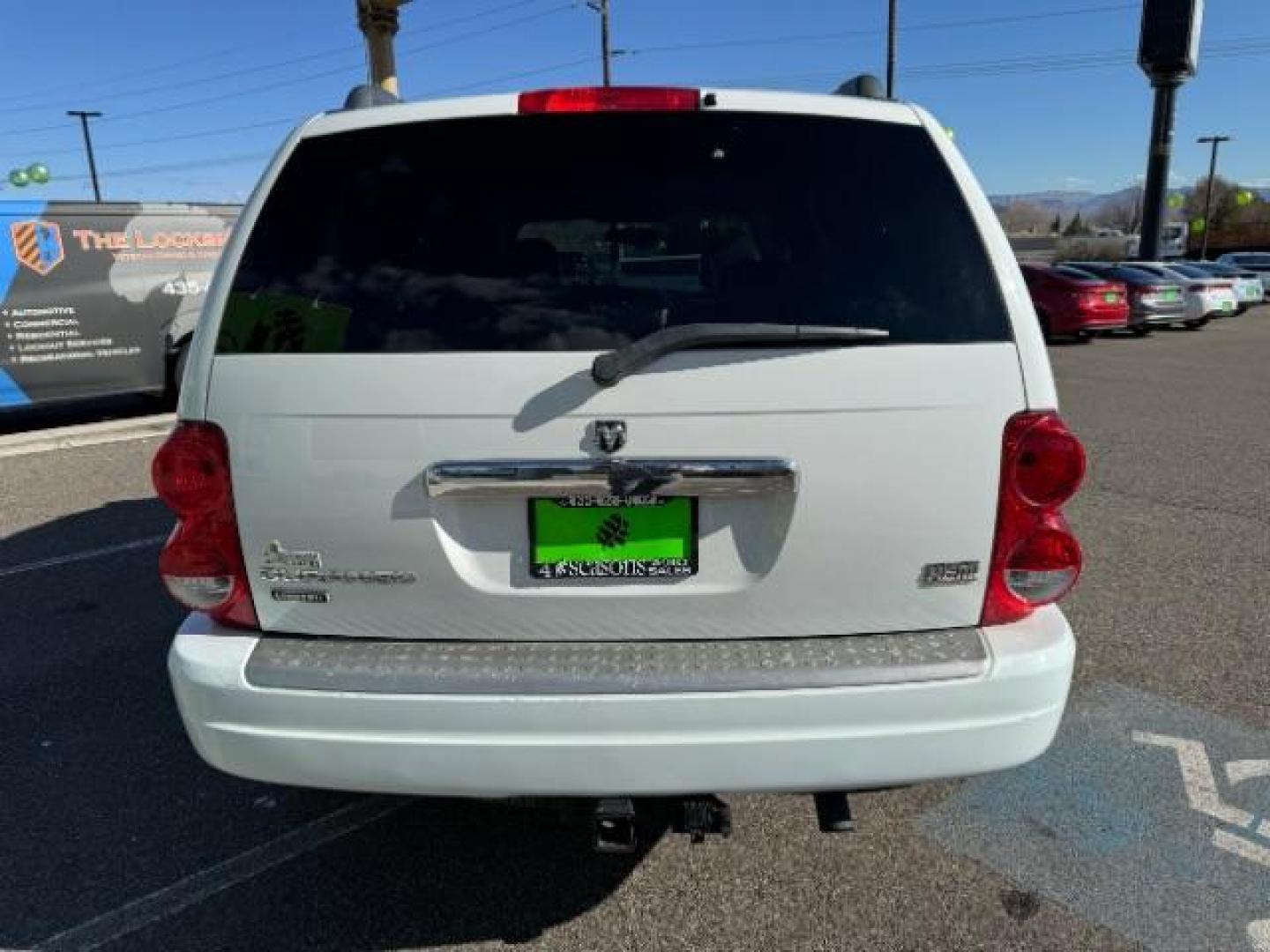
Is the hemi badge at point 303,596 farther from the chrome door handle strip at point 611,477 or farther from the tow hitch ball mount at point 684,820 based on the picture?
the tow hitch ball mount at point 684,820

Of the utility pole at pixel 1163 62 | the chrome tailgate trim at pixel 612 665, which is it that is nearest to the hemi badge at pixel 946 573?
the chrome tailgate trim at pixel 612 665

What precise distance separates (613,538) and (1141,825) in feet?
6.24

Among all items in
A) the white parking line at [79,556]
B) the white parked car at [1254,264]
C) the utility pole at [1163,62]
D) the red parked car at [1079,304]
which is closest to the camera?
the white parking line at [79,556]

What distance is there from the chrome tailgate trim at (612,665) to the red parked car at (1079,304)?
59.7 ft

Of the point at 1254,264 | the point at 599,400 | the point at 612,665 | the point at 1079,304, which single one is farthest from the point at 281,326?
the point at 1254,264

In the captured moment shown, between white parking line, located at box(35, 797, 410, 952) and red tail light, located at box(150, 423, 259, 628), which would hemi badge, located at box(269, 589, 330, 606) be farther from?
white parking line, located at box(35, 797, 410, 952)

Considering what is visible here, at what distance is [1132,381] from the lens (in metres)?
12.9

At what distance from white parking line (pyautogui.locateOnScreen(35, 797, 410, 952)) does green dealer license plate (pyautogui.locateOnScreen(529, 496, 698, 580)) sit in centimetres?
129

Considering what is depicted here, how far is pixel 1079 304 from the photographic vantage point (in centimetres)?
1873

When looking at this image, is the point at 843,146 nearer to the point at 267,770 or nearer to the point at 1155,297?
the point at 267,770

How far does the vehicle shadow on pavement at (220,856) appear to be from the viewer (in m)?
2.42

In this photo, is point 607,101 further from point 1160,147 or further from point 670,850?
point 1160,147

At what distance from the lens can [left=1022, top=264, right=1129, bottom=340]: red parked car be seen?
18.8 metres

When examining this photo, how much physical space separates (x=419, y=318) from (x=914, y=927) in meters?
1.93
